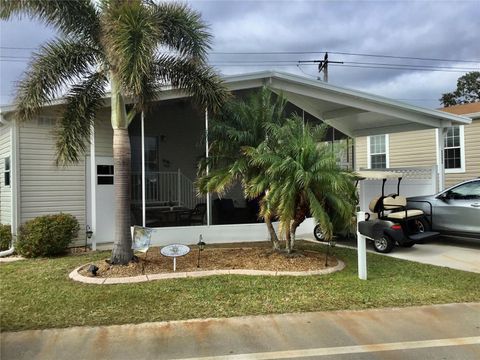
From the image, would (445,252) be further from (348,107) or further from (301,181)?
(348,107)

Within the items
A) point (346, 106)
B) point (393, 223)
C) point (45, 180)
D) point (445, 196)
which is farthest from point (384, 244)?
point (45, 180)

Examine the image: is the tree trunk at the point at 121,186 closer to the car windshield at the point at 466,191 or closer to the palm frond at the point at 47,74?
the palm frond at the point at 47,74

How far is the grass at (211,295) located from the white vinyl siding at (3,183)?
3588 mm

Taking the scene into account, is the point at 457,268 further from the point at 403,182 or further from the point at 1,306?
the point at 1,306

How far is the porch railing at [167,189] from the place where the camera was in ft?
37.8

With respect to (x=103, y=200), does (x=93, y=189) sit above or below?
above

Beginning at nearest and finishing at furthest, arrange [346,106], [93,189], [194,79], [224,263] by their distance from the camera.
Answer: [224,263], [194,79], [93,189], [346,106]

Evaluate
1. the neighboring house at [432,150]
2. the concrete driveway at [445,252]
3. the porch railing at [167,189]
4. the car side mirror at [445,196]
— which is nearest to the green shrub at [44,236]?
the porch railing at [167,189]

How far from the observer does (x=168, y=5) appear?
26.9 ft

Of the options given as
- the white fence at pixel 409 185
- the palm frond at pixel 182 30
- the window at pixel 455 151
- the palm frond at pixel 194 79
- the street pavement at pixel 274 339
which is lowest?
the street pavement at pixel 274 339

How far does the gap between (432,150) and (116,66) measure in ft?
55.2

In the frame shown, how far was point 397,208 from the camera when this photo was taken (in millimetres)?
10602

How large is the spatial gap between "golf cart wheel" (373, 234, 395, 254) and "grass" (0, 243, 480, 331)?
170 cm

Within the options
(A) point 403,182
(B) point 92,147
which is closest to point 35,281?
(B) point 92,147
